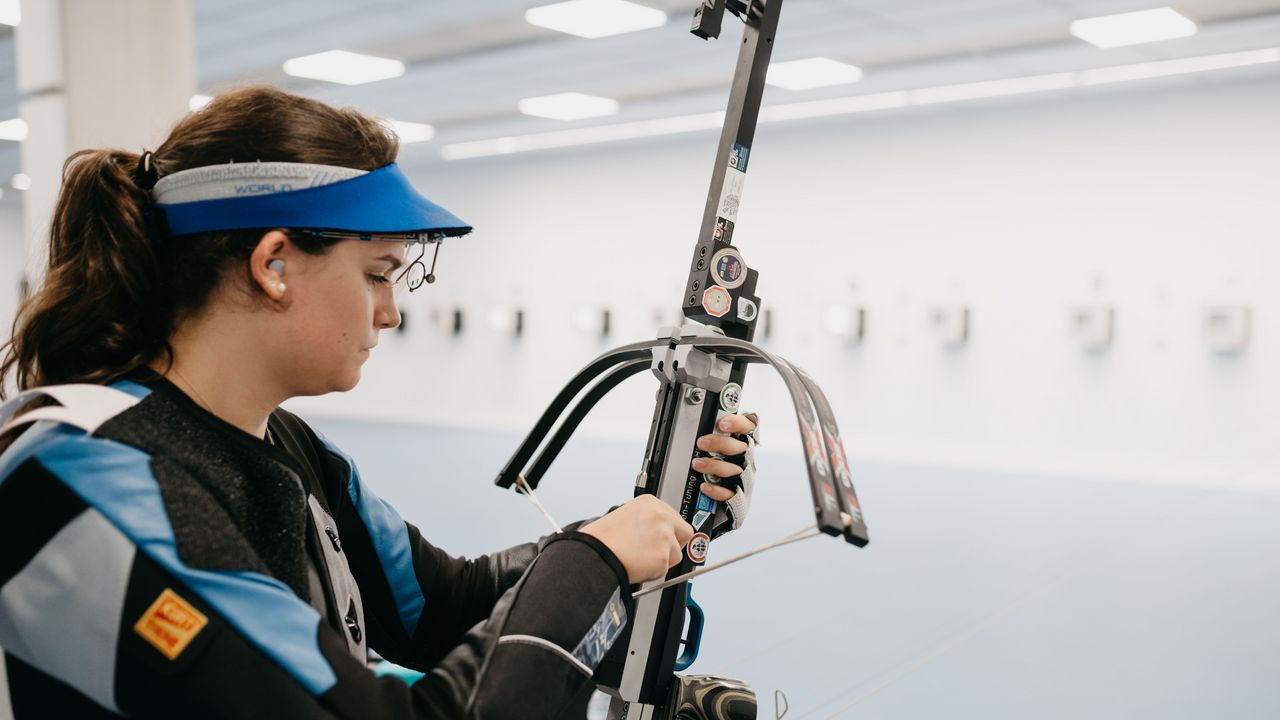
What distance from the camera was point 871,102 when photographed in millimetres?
9422

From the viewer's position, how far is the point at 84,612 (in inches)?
34.2

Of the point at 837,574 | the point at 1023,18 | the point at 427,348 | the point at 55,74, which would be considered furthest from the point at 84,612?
the point at 427,348

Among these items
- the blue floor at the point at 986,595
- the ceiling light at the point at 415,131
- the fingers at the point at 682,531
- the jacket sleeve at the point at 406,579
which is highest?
the ceiling light at the point at 415,131

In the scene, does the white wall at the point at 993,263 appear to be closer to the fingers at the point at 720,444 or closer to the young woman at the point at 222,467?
the fingers at the point at 720,444

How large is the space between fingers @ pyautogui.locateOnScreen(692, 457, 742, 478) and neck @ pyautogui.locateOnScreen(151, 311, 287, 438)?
2.10 feet

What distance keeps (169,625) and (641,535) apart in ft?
1.63

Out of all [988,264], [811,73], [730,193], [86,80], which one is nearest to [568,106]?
[811,73]

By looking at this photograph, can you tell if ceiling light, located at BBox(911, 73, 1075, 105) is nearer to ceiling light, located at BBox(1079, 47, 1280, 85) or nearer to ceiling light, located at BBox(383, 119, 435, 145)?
ceiling light, located at BBox(1079, 47, 1280, 85)

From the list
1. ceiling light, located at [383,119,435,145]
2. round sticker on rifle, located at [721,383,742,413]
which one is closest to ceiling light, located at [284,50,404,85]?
ceiling light, located at [383,119,435,145]

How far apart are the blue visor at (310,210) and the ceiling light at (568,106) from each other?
8.63 metres

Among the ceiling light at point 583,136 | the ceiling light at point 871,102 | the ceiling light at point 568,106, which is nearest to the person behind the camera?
the ceiling light at point 871,102

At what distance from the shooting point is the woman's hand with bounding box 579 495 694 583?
116cm

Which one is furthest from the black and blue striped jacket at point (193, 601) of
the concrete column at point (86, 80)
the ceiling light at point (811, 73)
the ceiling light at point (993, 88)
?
the ceiling light at point (993, 88)

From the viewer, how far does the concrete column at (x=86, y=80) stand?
2.87 meters
